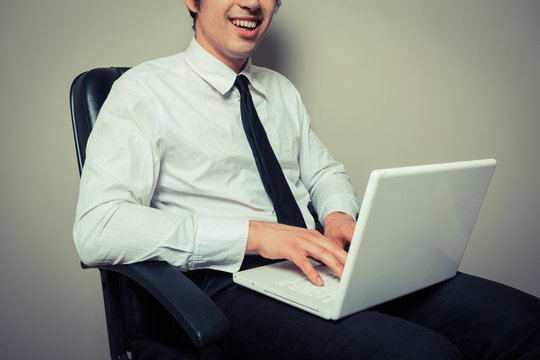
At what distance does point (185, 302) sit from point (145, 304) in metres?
0.37

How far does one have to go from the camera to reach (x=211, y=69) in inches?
52.9

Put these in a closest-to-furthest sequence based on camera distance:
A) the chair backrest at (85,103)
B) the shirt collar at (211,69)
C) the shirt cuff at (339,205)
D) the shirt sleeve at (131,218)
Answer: the shirt sleeve at (131,218), the chair backrest at (85,103), the shirt collar at (211,69), the shirt cuff at (339,205)

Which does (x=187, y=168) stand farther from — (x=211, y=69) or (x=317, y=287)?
(x=317, y=287)

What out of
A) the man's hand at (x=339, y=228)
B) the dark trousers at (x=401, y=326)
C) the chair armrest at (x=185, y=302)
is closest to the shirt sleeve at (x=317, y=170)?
the man's hand at (x=339, y=228)

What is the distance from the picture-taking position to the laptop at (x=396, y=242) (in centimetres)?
80

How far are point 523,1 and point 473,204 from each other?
123 cm

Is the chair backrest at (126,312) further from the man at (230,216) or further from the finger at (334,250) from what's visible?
the finger at (334,250)

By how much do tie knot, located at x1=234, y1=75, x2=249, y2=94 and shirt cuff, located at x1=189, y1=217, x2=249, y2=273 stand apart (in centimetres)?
41

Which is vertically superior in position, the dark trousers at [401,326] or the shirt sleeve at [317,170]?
the shirt sleeve at [317,170]

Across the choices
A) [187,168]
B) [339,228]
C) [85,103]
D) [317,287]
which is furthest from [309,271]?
[85,103]

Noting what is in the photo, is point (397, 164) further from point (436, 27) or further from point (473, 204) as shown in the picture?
point (473, 204)

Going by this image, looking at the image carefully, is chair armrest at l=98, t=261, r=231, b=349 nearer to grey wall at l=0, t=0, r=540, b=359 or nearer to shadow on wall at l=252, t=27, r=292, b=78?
grey wall at l=0, t=0, r=540, b=359

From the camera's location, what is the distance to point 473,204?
1.04 meters

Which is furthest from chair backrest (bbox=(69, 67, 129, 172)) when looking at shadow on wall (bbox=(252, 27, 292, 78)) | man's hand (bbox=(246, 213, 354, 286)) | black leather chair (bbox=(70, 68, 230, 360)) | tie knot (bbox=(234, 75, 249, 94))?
shadow on wall (bbox=(252, 27, 292, 78))
